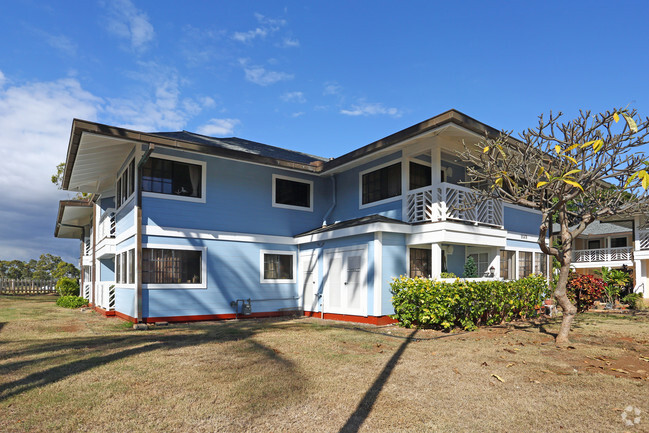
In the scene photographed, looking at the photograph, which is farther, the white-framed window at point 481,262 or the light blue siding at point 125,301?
the white-framed window at point 481,262

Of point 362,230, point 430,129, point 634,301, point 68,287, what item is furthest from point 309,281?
point 68,287

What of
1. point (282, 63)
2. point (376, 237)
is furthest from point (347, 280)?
point (282, 63)

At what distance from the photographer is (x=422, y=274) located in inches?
492

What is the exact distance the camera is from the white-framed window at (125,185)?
12.9m

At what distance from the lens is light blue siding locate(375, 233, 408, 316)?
11578 millimetres

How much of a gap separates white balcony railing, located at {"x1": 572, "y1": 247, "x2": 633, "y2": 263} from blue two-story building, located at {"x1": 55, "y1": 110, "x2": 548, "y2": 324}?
16663 mm

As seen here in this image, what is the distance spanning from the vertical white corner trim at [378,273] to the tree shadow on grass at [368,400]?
13.3 ft

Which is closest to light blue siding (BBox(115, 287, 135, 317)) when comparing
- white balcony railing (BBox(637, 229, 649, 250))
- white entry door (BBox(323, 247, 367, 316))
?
white entry door (BBox(323, 247, 367, 316))

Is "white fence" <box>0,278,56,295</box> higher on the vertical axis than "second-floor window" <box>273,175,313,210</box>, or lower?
lower

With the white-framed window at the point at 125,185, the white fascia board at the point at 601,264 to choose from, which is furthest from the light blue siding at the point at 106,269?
the white fascia board at the point at 601,264

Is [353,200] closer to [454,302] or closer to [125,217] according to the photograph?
[454,302]

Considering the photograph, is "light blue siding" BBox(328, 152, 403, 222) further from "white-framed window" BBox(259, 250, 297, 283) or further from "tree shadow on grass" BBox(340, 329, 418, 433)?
"tree shadow on grass" BBox(340, 329, 418, 433)

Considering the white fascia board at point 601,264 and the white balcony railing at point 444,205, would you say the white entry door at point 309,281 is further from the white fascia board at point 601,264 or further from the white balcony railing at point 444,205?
the white fascia board at point 601,264

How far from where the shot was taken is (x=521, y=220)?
15336 millimetres
